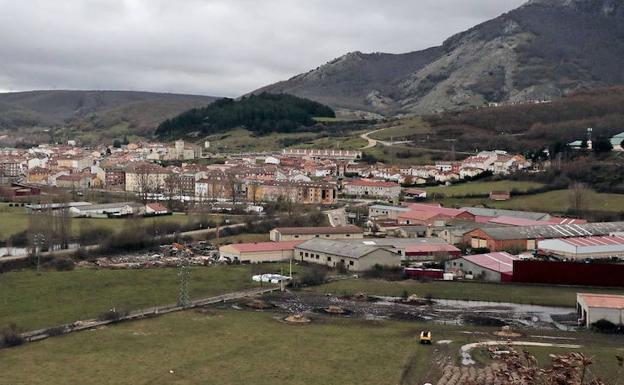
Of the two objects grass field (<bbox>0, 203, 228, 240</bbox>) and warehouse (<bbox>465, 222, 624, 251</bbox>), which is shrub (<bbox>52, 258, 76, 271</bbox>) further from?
warehouse (<bbox>465, 222, 624, 251</bbox>)

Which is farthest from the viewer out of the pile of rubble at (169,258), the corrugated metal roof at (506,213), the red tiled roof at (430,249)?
the corrugated metal roof at (506,213)

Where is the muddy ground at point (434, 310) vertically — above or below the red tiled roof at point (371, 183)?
below

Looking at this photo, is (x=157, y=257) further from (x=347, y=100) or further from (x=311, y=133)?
(x=347, y=100)

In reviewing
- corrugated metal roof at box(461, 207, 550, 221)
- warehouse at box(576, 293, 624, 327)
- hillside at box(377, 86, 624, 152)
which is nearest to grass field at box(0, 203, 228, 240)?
corrugated metal roof at box(461, 207, 550, 221)

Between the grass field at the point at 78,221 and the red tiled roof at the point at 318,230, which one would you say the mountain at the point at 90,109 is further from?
the red tiled roof at the point at 318,230

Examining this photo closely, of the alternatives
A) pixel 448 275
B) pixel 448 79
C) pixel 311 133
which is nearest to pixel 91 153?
pixel 311 133

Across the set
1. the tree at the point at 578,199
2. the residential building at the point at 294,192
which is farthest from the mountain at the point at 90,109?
the tree at the point at 578,199
